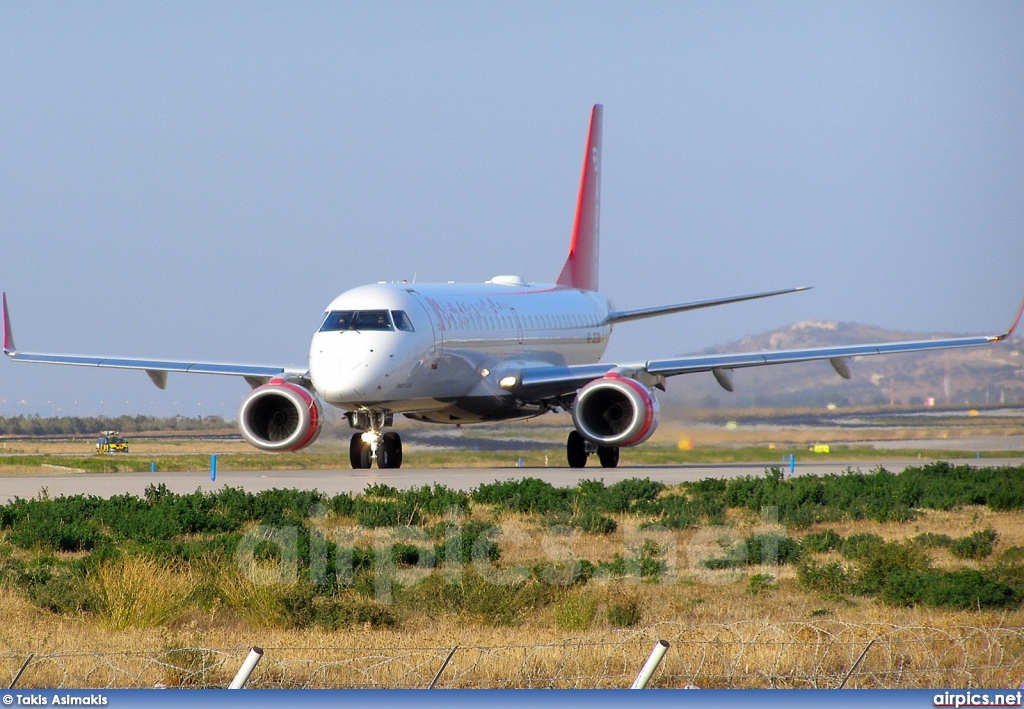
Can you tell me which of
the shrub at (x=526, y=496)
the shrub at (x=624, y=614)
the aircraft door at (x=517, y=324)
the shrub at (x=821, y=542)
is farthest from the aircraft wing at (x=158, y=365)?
the shrub at (x=624, y=614)

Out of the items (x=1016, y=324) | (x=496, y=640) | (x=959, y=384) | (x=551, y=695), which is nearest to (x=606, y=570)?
(x=496, y=640)

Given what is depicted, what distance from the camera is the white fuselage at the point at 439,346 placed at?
27478mm

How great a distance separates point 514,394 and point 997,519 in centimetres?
1342

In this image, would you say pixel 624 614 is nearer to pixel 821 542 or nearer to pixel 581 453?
pixel 821 542

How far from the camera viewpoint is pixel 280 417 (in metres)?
30.5

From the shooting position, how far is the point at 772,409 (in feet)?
115

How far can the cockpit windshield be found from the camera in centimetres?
2795

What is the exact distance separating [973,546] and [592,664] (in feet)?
24.7

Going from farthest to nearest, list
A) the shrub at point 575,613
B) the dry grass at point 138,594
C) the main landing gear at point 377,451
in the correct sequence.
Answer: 1. the main landing gear at point 377,451
2. the dry grass at point 138,594
3. the shrub at point 575,613

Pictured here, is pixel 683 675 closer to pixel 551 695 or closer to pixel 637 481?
pixel 551 695

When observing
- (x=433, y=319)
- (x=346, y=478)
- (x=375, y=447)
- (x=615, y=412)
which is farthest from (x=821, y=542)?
(x=375, y=447)

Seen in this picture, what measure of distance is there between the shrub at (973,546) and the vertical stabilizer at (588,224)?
2359 centimetres

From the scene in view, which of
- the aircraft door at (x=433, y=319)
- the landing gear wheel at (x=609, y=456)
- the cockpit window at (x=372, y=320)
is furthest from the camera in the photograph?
the landing gear wheel at (x=609, y=456)

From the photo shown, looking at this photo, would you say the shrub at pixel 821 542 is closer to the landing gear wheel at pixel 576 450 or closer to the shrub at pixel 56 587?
the shrub at pixel 56 587
